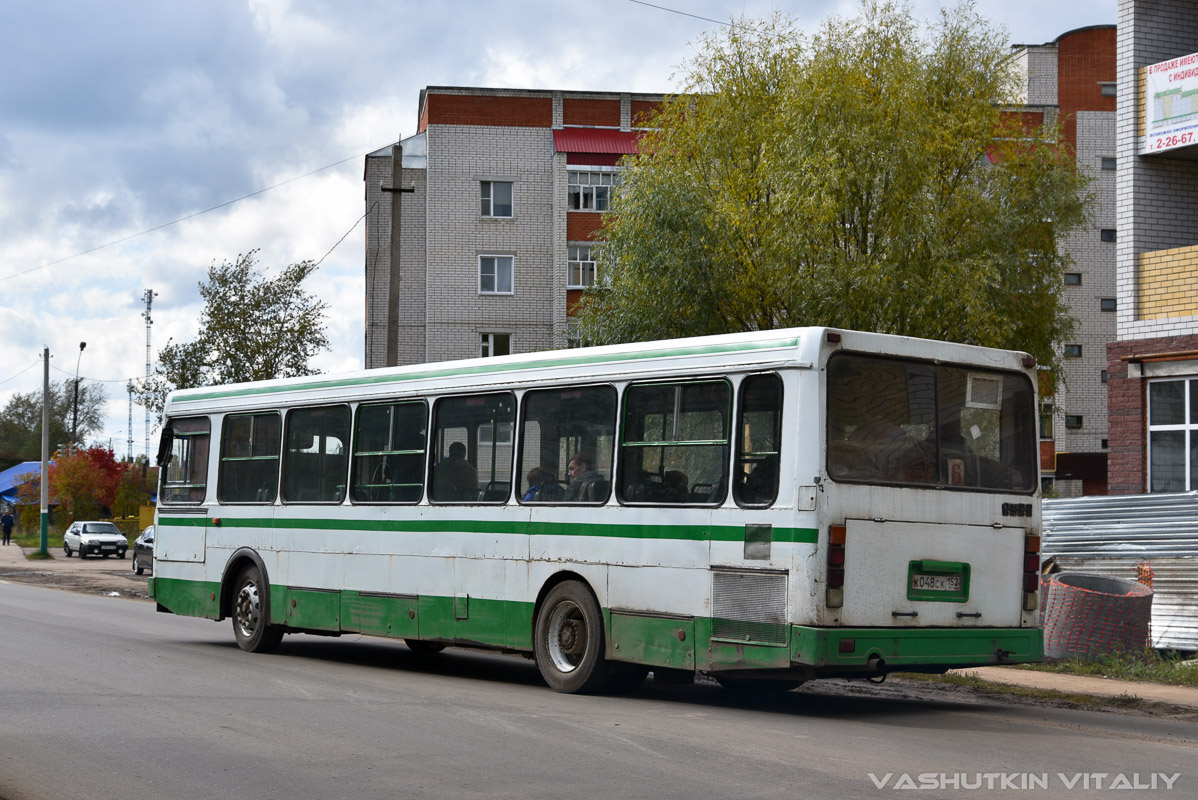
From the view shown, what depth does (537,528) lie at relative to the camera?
40.6 ft

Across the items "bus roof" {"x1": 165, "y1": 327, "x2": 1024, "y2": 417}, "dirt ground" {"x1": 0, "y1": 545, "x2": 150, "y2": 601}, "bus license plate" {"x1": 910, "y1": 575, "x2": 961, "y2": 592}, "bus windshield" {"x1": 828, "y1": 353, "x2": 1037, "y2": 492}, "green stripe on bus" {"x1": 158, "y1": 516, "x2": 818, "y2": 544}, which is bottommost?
"dirt ground" {"x1": 0, "y1": 545, "x2": 150, "y2": 601}

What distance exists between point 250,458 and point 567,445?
542cm

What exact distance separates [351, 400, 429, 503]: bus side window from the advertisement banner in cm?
1278

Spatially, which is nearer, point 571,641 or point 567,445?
point 571,641

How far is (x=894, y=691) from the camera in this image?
13.2m

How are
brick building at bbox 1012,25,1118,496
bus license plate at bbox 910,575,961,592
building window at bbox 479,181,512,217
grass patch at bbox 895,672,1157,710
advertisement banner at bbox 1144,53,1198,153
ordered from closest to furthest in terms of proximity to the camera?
bus license plate at bbox 910,575,961,592 → grass patch at bbox 895,672,1157,710 → advertisement banner at bbox 1144,53,1198,153 → building window at bbox 479,181,512,217 → brick building at bbox 1012,25,1118,496

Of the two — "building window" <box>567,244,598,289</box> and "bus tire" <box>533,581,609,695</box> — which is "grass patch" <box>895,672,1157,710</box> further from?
"building window" <box>567,244,598,289</box>

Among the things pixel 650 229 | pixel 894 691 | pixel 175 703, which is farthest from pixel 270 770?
pixel 650 229

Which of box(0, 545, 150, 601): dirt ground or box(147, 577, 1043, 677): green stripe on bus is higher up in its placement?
box(147, 577, 1043, 677): green stripe on bus

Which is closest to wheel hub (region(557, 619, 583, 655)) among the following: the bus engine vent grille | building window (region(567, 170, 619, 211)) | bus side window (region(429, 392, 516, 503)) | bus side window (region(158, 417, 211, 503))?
bus side window (region(429, 392, 516, 503))

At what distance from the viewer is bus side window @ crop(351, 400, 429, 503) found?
13789 mm

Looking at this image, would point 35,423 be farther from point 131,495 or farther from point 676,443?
point 676,443

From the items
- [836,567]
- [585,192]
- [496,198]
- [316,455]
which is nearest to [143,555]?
[496,198]

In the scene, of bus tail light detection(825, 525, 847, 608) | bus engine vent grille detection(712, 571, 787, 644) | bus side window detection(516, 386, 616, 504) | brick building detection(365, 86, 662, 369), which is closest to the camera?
bus tail light detection(825, 525, 847, 608)
